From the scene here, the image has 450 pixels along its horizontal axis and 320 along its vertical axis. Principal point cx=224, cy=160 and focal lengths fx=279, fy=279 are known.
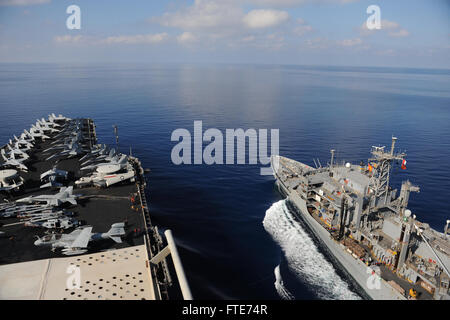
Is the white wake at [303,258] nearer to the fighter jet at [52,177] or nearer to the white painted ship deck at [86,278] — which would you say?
the white painted ship deck at [86,278]

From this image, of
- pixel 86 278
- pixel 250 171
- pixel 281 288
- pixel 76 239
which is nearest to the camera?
pixel 86 278

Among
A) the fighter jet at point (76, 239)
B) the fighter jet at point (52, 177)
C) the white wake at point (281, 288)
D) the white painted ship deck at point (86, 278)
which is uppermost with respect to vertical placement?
the fighter jet at point (52, 177)

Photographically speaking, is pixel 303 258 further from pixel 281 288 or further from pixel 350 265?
pixel 281 288

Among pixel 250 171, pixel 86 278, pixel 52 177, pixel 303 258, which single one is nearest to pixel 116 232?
pixel 86 278

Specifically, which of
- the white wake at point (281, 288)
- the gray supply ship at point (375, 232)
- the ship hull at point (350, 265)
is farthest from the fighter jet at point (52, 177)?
the ship hull at point (350, 265)

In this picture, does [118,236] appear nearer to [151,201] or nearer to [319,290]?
[151,201]

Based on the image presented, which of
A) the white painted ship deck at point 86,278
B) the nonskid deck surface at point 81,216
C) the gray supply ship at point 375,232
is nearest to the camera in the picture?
the white painted ship deck at point 86,278

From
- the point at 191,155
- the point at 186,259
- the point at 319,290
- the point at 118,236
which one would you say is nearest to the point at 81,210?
the point at 118,236
